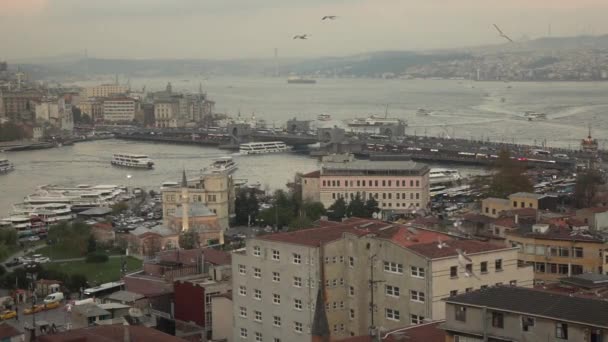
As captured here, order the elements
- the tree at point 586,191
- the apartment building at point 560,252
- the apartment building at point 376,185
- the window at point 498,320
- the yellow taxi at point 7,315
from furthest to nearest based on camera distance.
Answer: the apartment building at point 376,185, the tree at point 586,191, the yellow taxi at point 7,315, the apartment building at point 560,252, the window at point 498,320

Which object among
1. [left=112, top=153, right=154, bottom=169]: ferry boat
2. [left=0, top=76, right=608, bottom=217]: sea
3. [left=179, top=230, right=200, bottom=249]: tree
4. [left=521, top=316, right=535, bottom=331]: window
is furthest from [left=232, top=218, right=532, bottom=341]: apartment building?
[left=112, top=153, right=154, bottom=169]: ferry boat

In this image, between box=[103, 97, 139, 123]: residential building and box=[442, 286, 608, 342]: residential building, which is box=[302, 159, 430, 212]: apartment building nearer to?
box=[442, 286, 608, 342]: residential building

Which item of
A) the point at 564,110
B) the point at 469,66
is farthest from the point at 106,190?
the point at 469,66

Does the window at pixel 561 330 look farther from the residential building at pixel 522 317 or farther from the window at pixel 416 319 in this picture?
the window at pixel 416 319

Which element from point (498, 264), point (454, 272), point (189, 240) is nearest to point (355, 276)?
point (454, 272)

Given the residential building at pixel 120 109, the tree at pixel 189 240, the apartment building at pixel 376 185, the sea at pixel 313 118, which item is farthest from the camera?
the residential building at pixel 120 109

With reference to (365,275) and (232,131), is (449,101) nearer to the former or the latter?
(232,131)

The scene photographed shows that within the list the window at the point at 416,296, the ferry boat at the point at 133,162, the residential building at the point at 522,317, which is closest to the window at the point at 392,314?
the window at the point at 416,296
